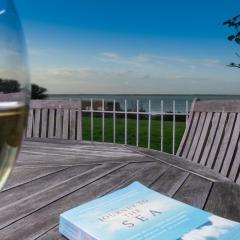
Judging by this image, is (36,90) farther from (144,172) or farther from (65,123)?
(65,123)

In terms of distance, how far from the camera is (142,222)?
59 centimetres

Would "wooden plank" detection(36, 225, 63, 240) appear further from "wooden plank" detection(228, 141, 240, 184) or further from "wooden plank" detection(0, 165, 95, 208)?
"wooden plank" detection(228, 141, 240, 184)

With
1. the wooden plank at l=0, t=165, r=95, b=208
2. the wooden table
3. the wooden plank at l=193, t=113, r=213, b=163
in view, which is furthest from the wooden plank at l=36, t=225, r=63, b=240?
the wooden plank at l=193, t=113, r=213, b=163

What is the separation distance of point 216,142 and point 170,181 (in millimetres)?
793

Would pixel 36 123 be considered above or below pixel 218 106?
below

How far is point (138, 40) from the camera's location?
2509 centimetres

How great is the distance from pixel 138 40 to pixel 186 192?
81.1 ft

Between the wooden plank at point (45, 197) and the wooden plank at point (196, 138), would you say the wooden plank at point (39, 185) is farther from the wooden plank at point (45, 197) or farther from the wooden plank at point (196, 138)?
the wooden plank at point (196, 138)

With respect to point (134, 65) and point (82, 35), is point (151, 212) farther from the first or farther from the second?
point (134, 65)

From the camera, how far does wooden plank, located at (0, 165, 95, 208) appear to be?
3.01 feet

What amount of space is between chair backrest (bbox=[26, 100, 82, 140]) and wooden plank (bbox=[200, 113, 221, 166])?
3.69 ft

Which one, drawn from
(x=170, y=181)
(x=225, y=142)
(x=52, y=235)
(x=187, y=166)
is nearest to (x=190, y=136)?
(x=225, y=142)

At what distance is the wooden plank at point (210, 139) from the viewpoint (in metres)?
1.87

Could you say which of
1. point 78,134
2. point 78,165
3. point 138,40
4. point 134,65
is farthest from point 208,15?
point 78,165
